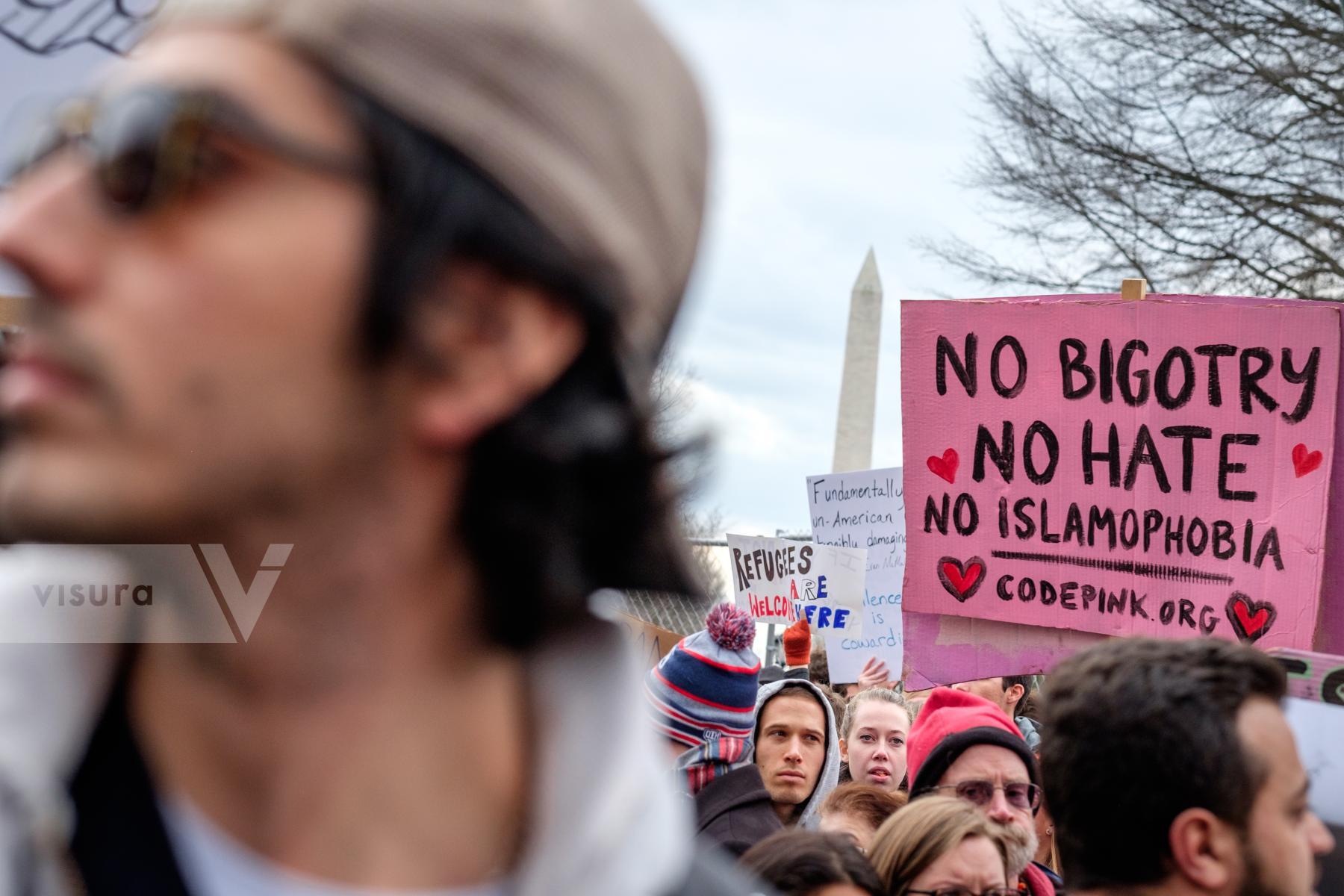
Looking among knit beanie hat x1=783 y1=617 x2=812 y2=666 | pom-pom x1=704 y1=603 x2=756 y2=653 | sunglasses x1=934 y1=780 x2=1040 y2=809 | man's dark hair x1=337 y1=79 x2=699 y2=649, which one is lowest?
knit beanie hat x1=783 y1=617 x2=812 y2=666

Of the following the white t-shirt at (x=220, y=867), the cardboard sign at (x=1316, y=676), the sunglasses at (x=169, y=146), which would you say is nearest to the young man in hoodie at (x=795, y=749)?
the cardboard sign at (x=1316, y=676)

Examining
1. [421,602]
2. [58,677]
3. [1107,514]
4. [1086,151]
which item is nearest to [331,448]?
[421,602]

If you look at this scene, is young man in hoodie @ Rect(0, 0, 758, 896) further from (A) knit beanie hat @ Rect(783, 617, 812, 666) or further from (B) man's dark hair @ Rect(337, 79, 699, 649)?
(A) knit beanie hat @ Rect(783, 617, 812, 666)

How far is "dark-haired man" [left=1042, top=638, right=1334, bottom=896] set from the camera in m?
2.23

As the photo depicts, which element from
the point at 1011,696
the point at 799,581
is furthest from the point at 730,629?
the point at 799,581

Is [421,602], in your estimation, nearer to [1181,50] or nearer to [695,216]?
[695,216]

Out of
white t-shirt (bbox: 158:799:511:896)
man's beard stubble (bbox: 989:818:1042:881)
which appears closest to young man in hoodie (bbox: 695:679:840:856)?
man's beard stubble (bbox: 989:818:1042:881)

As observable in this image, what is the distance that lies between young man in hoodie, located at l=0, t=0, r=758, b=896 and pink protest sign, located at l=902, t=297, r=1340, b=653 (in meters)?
3.12

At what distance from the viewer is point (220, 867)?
3.39 feet

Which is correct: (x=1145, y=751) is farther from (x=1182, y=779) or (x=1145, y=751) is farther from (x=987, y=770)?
(x=987, y=770)

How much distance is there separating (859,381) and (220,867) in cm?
1613

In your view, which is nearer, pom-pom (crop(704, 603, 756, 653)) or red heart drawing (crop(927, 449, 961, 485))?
pom-pom (crop(704, 603, 756, 653))

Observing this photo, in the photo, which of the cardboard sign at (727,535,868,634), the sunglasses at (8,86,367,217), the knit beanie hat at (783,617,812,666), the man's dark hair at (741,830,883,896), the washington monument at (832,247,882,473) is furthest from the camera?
the washington monument at (832,247,882,473)

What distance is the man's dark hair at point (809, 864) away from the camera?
270 cm
